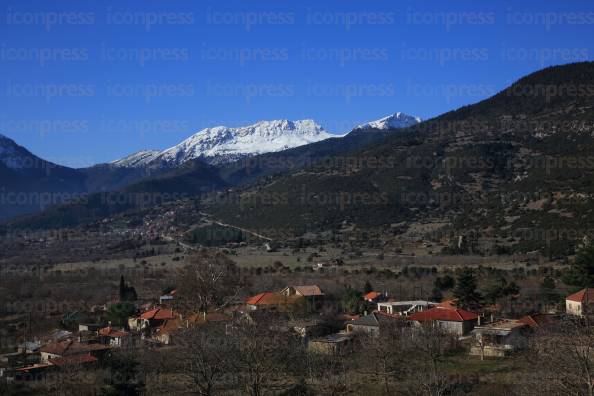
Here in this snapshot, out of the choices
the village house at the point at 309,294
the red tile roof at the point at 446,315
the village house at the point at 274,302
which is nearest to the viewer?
the red tile roof at the point at 446,315

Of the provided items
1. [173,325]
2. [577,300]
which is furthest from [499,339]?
[173,325]

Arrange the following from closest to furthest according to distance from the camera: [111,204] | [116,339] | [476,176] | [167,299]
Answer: [116,339]
[167,299]
[476,176]
[111,204]

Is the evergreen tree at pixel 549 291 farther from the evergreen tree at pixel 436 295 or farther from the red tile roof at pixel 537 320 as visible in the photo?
the red tile roof at pixel 537 320

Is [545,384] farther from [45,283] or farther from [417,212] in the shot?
[417,212]

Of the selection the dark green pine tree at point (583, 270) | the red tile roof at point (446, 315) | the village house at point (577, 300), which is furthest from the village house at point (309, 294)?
the dark green pine tree at point (583, 270)

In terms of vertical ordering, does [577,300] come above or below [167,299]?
above

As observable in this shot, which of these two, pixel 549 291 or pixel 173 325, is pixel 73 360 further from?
pixel 549 291

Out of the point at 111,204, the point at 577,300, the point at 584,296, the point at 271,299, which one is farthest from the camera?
the point at 111,204
